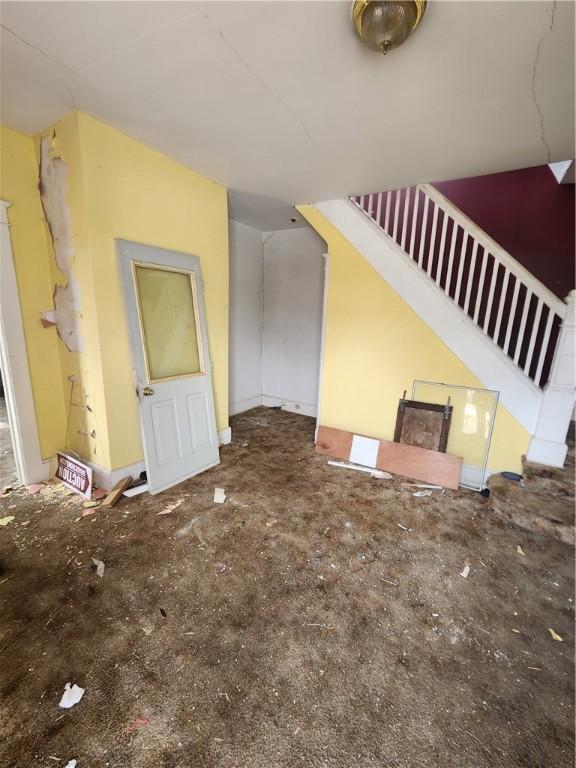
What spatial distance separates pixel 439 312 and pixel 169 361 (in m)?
2.49

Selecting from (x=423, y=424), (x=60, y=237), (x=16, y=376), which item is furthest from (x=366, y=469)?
(x=60, y=237)

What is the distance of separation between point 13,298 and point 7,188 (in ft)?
2.51

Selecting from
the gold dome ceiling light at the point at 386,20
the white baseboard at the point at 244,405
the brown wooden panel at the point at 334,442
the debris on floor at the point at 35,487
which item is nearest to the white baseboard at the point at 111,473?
the debris on floor at the point at 35,487

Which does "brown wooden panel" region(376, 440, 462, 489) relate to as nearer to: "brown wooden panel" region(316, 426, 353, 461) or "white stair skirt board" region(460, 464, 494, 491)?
"white stair skirt board" region(460, 464, 494, 491)

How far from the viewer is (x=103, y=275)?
2.25 metres

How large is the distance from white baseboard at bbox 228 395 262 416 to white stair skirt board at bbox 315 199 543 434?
268cm

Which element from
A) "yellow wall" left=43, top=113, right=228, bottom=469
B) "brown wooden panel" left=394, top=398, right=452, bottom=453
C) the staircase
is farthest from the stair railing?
"yellow wall" left=43, top=113, right=228, bottom=469

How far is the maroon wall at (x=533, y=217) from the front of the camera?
3.13m

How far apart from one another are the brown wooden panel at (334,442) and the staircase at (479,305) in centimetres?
138

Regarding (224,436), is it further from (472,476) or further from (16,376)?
(472,476)

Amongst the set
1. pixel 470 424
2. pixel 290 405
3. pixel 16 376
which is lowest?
pixel 290 405

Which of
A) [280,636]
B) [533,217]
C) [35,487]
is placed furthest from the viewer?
[533,217]

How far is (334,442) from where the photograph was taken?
3379mm

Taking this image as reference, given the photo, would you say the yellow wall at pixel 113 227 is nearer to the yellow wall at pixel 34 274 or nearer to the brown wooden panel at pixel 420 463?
the yellow wall at pixel 34 274
